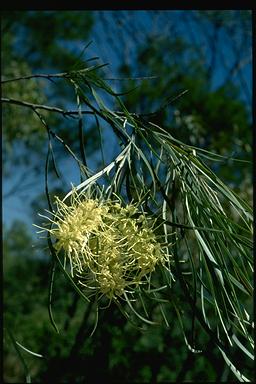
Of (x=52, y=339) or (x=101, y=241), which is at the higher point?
(x=101, y=241)

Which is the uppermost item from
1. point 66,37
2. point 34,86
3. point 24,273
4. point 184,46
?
point 66,37

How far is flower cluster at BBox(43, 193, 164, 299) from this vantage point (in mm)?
652

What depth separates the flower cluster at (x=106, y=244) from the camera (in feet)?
2.14

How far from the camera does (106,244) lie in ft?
2.15

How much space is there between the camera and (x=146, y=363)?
6.61 feet

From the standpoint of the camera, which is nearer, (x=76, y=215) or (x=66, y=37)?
(x=76, y=215)

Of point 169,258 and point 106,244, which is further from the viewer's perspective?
point 169,258
